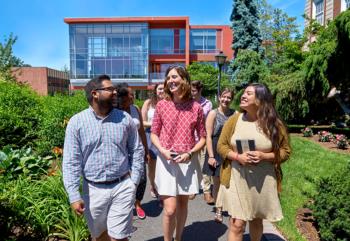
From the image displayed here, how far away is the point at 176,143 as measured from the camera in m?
3.75

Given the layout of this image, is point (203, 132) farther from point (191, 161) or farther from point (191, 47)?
point (191, 47)

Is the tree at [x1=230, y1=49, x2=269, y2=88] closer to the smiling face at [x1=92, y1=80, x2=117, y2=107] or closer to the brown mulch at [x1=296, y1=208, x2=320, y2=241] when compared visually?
the brown mulch at [x1=296, y1=208, x2=320, y2=241]

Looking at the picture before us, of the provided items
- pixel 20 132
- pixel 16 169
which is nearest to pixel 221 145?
pixel 16 169

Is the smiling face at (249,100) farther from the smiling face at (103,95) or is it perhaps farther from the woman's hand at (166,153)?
the smiling face at (103,95)

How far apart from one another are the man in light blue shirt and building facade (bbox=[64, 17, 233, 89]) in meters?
48.9

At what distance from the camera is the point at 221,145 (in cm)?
358

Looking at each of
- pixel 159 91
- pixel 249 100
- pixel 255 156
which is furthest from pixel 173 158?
pixel 159 91

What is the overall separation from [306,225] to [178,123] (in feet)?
8.70

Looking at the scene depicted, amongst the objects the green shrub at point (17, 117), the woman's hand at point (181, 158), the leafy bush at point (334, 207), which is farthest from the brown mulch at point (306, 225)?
the green shrub at point (17, 117)

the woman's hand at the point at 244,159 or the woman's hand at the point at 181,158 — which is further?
the woman's hand at the point at 181,158

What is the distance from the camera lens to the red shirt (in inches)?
148

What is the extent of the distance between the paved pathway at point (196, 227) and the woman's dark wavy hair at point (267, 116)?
1.62 metres

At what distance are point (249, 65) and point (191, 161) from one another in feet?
106

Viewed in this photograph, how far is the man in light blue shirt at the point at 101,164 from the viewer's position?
Answer: 9.64ft
